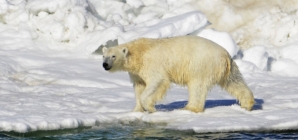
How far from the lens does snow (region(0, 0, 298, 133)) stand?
935 cm

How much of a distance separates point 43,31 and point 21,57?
1.59 m

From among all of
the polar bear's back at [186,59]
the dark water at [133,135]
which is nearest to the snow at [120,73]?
the dark water at [133,135]

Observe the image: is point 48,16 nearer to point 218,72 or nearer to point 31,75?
point 31,75

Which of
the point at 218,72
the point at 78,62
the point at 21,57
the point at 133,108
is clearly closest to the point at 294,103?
the point at 218,72

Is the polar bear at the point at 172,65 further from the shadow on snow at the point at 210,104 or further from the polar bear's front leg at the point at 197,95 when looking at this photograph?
the shadow on snow at the point at 210,104

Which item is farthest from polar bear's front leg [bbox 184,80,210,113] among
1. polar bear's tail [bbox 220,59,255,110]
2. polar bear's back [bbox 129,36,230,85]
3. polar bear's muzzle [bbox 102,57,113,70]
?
polar bear's muzzle [bbox 102,57,113,70]

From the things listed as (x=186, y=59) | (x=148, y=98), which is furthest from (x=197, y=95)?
(x=148, y=98)

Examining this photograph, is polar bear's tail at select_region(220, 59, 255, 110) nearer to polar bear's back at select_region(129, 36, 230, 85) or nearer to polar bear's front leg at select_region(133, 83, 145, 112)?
polar bear's back at select_region(129, 36, 230, 85)

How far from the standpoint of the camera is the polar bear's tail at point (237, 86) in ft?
33.0

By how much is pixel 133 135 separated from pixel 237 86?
249 centimetres

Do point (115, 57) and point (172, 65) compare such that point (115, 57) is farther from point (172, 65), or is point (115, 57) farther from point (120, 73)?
point (120, 73)

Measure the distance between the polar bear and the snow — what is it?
1.20 feet

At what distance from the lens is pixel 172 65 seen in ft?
32.4

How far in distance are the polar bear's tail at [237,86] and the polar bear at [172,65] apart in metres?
0.12
